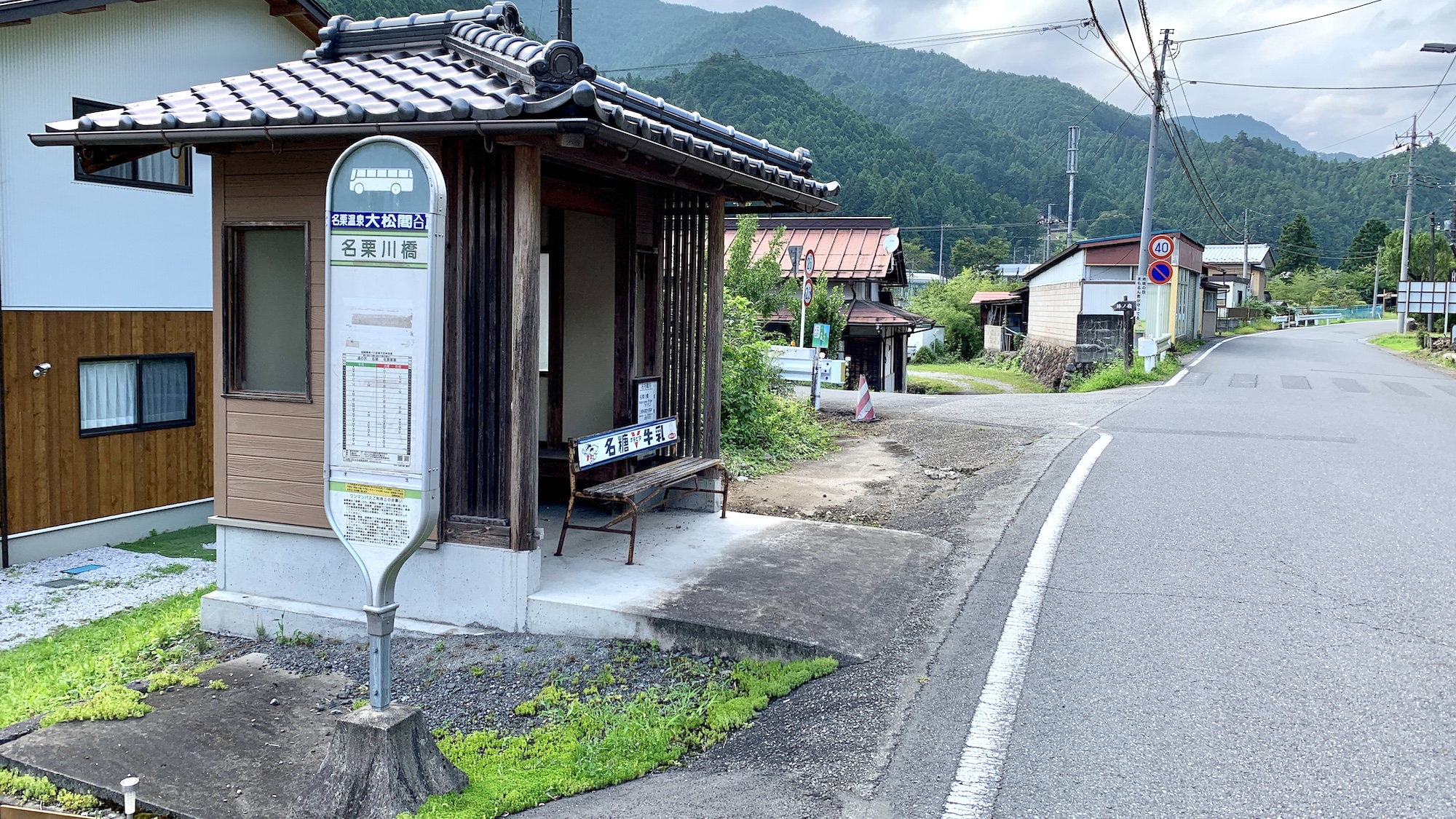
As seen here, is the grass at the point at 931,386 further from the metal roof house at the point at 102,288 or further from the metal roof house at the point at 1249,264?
the metal roof house at the point at 1249,264

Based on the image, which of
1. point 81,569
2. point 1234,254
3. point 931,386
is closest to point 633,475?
point 81,569

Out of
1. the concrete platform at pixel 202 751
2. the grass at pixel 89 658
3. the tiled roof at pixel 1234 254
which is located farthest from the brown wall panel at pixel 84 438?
the tiled roof at pixel 1234 254

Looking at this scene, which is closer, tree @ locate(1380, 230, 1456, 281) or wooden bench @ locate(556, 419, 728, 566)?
wooden bench @ locate(556, 419, 728, 566)

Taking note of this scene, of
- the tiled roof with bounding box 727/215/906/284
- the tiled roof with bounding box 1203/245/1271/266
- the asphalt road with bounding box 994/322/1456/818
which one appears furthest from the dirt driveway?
the tiled roof with bounding box 1203/245/1271/266

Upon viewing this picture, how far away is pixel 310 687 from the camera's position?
5.37 metres

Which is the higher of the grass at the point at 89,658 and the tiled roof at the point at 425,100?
the tiled roof at the point at 425,100

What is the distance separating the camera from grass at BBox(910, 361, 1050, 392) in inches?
1257

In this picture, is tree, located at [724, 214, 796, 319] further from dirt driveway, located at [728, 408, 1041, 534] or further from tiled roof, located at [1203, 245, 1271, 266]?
tiled roof, located at [1203, 245, 1271, 266]

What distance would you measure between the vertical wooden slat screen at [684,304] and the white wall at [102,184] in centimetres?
491

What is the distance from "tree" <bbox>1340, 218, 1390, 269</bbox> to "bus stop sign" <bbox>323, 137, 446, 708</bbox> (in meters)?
83.6

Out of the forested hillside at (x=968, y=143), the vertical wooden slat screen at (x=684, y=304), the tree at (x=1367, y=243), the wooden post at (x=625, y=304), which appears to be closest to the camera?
the wooden post at (x=625, y=304)

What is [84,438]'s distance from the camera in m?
11.2

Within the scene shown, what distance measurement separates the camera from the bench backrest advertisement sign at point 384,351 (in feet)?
13.2

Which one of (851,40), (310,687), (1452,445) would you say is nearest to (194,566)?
(310,687)
